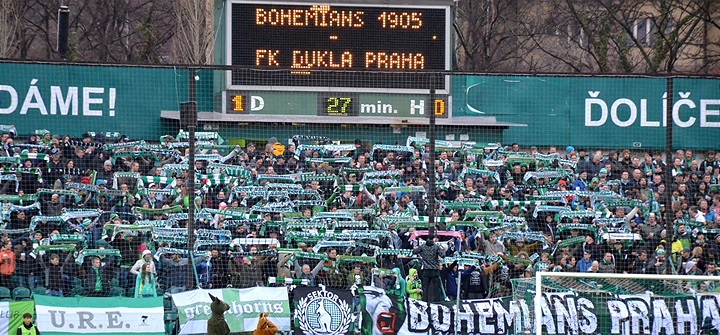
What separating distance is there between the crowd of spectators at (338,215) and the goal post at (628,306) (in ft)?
1.91

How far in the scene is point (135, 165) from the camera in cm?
1992

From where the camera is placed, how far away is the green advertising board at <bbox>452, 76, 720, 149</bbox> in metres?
28.6

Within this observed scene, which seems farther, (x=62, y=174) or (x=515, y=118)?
(x=515, y=118)

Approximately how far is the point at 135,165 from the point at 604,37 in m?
21.9

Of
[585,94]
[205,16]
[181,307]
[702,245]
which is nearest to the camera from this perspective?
[181,307]

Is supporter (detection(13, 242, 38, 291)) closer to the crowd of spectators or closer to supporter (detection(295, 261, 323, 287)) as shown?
the crowd of spectators

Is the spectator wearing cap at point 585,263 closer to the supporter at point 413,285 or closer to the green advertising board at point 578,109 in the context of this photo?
the supporter at point 413,285

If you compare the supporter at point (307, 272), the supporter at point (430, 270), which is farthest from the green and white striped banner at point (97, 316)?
the supporter at point (430, 270)

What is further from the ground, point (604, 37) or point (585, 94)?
point (604, 37)

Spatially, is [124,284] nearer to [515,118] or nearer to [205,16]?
[515,118]

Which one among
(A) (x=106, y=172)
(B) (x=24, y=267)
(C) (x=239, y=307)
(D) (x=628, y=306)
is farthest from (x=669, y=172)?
(B) (x=24, y=267)

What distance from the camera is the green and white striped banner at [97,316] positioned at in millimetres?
16094

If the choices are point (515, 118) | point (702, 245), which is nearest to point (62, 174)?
point (702, 245)

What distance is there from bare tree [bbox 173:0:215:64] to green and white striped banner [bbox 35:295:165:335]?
22387mm
